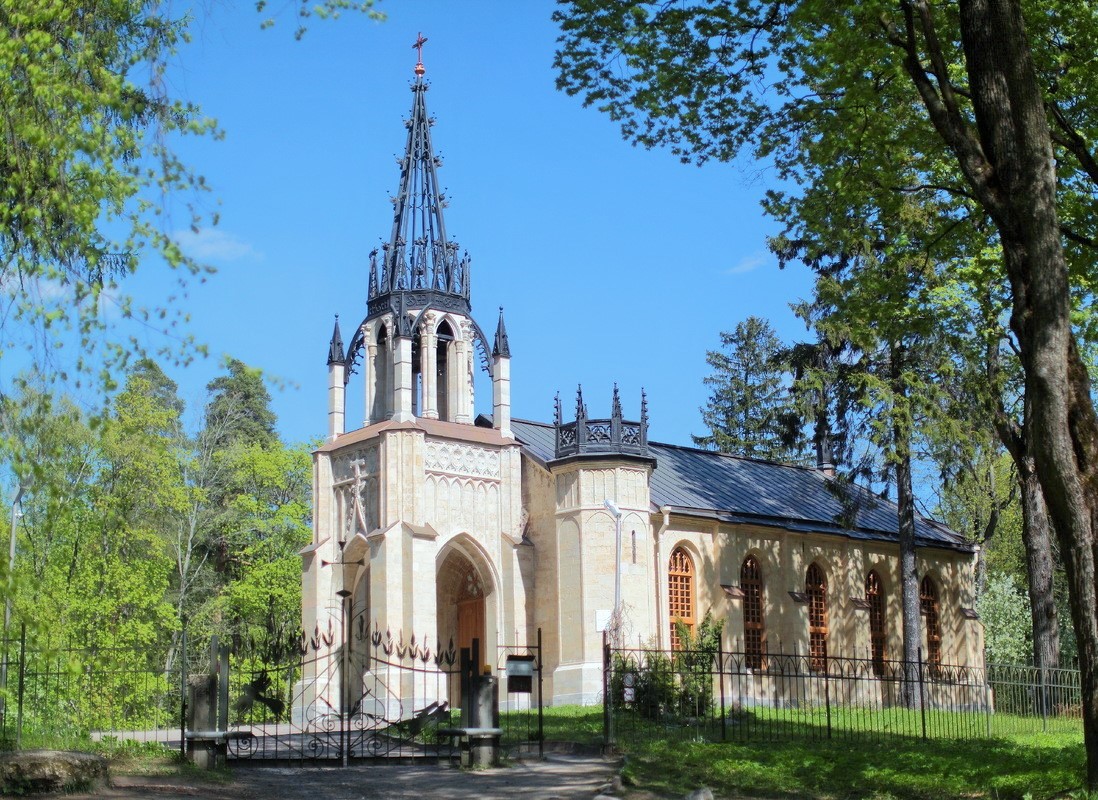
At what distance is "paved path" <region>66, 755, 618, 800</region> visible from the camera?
49.4 ft

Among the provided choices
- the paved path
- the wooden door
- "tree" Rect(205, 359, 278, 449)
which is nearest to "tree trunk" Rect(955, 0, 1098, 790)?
the paved path

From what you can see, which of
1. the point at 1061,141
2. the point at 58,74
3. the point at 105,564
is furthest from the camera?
the point at 105,564

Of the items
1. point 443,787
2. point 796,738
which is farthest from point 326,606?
point 443,787

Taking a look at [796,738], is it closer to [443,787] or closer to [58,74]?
[443,787]

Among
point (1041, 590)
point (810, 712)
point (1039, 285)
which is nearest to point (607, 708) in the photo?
point (810, 712)

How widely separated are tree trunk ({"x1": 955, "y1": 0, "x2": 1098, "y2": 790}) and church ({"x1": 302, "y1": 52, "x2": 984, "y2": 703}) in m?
20.1

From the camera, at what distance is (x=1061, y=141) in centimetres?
1811

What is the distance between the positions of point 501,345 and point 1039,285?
2547cm

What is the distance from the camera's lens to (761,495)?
1651 inches

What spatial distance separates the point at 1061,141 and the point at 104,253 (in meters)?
12.5

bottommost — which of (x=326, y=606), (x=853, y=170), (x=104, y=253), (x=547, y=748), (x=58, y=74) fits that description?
(x=547, y=748)

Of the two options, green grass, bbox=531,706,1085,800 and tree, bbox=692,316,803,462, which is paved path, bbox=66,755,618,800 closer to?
green grass, bbox=531,706,1085,800

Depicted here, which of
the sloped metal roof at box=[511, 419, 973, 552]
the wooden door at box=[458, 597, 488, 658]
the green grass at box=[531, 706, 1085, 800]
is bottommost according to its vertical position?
the green grass at box=[531, 706, 1085, 800]

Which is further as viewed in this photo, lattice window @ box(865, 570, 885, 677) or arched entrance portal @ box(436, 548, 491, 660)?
lattice window @ box(865, 570, 885, 677)
